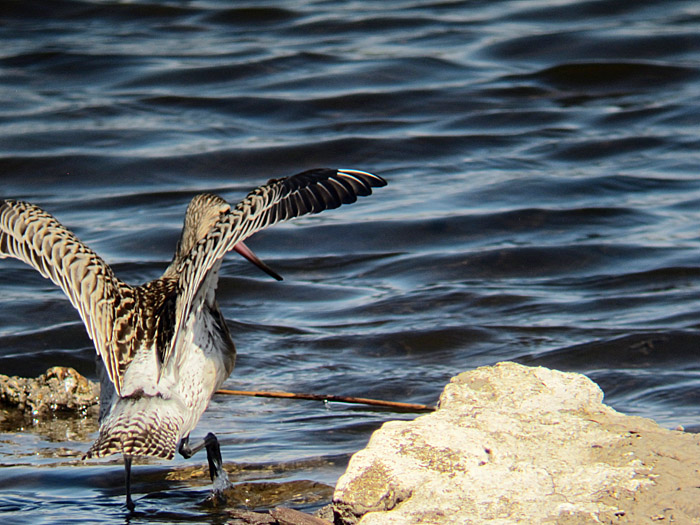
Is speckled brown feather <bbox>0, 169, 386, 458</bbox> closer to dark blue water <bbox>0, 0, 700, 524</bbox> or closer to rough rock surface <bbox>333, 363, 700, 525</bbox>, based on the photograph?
dark blue water <bbox>0, 0, 700, 524</bbox>

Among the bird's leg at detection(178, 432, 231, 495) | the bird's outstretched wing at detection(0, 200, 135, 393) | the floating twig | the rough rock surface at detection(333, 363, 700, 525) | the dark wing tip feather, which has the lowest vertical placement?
the floating twig

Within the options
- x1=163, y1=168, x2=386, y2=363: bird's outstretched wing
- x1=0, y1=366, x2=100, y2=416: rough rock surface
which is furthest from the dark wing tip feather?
x1=0, y1=366, x2=100, y2=416: rough rock surface

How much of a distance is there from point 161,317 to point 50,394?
4.27 ft

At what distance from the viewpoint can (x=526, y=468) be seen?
3.39 metres

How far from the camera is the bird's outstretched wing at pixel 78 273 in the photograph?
4.83m

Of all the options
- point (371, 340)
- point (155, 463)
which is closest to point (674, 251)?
point (371, 340)

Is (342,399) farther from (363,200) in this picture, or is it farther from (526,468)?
(363,200)

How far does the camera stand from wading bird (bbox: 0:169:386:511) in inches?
179

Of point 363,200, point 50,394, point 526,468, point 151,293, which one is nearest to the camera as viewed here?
point 526,468

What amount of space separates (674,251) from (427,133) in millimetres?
4077

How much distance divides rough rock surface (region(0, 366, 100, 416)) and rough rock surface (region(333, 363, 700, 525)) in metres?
2.70

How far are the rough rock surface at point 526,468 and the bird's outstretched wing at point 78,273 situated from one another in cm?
155

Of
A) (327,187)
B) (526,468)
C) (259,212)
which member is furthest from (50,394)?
(526,468)

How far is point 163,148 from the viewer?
12102 mm
